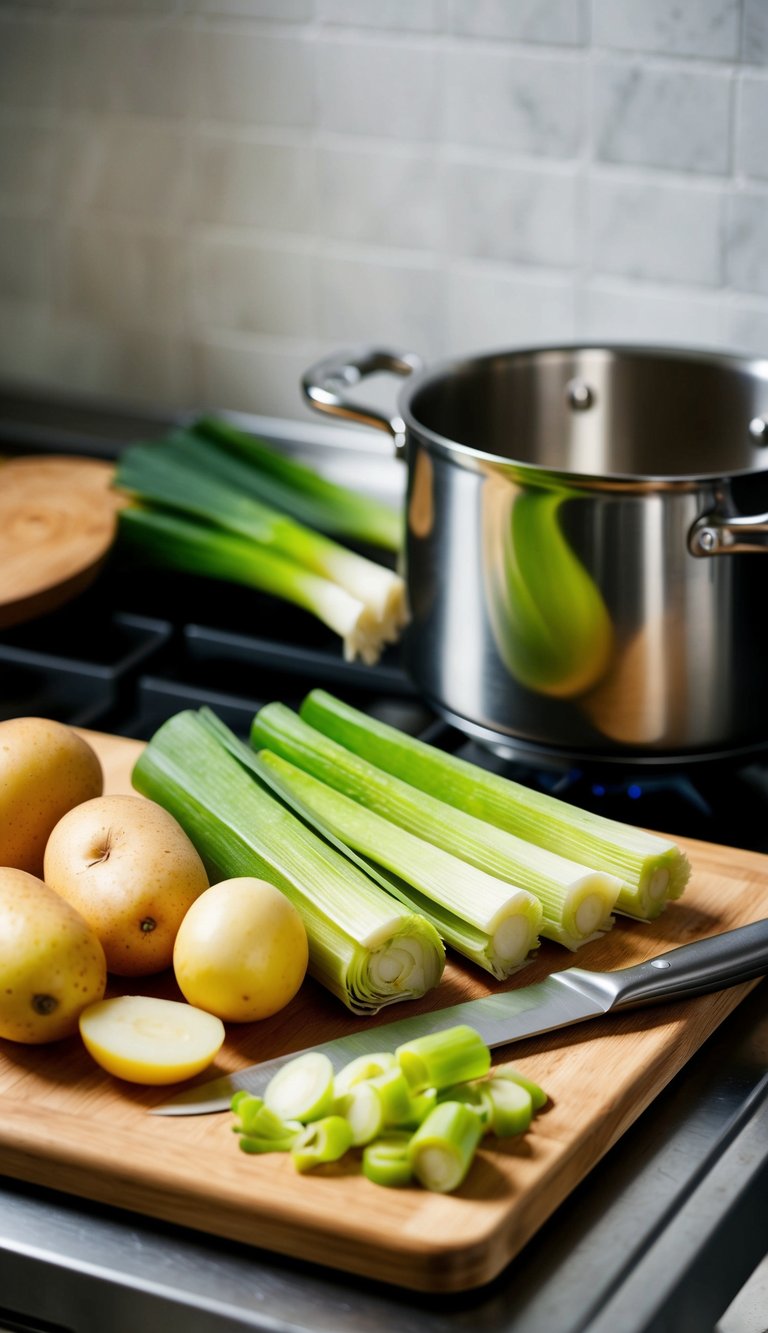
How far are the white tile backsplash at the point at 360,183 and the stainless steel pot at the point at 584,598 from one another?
309 mm

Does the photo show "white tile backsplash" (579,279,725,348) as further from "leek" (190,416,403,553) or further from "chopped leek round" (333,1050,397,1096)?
"chopped leek round" (333,1050,397,1096)

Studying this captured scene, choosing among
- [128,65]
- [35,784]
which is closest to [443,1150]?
[35,784]

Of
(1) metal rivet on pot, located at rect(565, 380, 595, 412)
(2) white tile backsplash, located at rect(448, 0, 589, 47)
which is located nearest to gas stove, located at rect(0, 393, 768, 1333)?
(1) metal rivet on pot, located at rect(565, 380, 595, 412)

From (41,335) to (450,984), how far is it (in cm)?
126

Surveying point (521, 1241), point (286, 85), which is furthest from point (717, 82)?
point (521, 1241)

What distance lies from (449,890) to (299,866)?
0.10 m

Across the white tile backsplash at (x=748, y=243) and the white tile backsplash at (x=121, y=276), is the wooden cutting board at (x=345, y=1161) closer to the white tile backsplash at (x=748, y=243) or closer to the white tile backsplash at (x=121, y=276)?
the white tile backsplash at (x=748, y=243)

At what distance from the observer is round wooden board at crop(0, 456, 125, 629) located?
1.45m

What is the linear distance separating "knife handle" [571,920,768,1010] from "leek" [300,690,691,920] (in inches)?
2.2

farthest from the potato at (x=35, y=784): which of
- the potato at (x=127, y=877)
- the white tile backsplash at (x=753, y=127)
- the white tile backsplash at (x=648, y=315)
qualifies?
the white tile backsplash at (x=753, y=127)

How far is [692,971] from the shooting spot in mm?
947

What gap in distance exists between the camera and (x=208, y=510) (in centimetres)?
155

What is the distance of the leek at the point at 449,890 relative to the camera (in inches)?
38.4

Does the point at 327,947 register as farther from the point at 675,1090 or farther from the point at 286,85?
the point at 286,85
